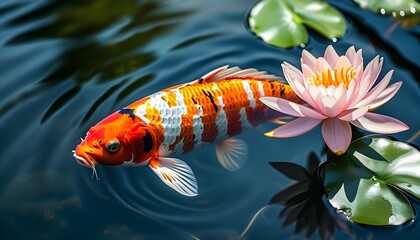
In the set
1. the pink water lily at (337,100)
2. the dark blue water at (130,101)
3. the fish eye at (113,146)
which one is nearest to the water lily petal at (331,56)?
the pink water lily at (337,100)

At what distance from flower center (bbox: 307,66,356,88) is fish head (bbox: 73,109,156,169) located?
0.58m

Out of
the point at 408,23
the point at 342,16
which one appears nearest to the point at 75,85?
the point at 342,16

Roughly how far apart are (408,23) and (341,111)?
1077 mm

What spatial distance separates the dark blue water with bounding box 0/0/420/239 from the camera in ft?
6.73

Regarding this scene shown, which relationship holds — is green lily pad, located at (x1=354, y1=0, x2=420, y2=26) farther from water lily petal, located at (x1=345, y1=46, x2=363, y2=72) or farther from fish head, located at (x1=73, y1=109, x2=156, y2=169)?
fish head, located at (x1=73, y1=109, x2=156, y2=169)

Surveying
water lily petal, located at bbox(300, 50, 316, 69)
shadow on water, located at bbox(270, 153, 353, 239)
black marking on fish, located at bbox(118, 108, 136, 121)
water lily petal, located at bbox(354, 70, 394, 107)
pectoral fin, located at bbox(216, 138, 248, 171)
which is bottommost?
shadow on water, located at bbox(270, 153, 353, 239)

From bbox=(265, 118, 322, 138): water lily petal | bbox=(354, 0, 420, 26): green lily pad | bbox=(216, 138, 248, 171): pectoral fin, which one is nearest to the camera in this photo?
bbox=(265, 118, 322, 138): water lily petal

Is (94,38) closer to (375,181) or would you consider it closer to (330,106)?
(330,106)

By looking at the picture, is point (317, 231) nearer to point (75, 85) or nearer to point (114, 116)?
point (114, 116)

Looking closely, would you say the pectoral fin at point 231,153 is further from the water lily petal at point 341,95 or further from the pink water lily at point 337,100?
the water lily petal at point 341,95

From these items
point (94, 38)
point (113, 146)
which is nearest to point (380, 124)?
point (113, 146)

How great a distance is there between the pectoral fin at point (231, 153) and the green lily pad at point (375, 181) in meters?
0.34

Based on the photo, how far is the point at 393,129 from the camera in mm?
2010

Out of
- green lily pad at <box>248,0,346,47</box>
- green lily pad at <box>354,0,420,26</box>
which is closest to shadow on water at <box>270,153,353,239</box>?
green lily pad at <box>248,0,346,47</box>
